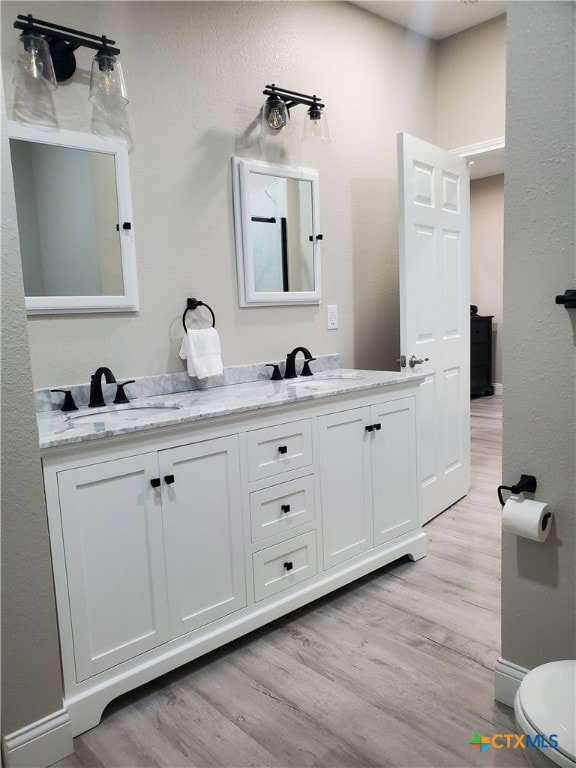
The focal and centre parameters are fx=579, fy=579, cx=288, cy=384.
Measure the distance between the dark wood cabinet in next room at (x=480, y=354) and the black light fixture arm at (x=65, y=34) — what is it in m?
5.14

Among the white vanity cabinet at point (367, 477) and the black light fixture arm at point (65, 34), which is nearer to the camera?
the black light fixture arm at point (65, 34)

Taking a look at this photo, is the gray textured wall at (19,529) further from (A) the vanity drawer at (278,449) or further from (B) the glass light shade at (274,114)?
(B) the glass light shade at (274,114)

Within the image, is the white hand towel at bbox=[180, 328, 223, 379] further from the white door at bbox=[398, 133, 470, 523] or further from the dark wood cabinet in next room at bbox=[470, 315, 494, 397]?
the dark wood cabinet in next room at bbox=[470, 315, 494, 397]

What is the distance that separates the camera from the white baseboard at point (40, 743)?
1515 mm

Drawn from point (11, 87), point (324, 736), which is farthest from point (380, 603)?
point (11, 87)

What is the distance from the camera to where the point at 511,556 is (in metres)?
1.69

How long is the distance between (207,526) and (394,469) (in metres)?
1.02

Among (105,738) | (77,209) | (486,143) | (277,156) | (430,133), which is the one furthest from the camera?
(430,133)

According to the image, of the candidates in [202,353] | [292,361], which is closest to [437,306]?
[292,361]

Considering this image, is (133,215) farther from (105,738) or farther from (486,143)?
(486,143)

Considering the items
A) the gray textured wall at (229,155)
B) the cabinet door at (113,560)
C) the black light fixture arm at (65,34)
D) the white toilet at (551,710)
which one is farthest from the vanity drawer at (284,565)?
the black light fixture arm at (65,34)

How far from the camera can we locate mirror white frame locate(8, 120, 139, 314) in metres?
2.01

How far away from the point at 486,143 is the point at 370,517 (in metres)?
2.34

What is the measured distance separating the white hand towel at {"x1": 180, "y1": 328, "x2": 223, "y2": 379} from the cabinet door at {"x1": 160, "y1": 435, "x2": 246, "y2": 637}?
1.66ft
